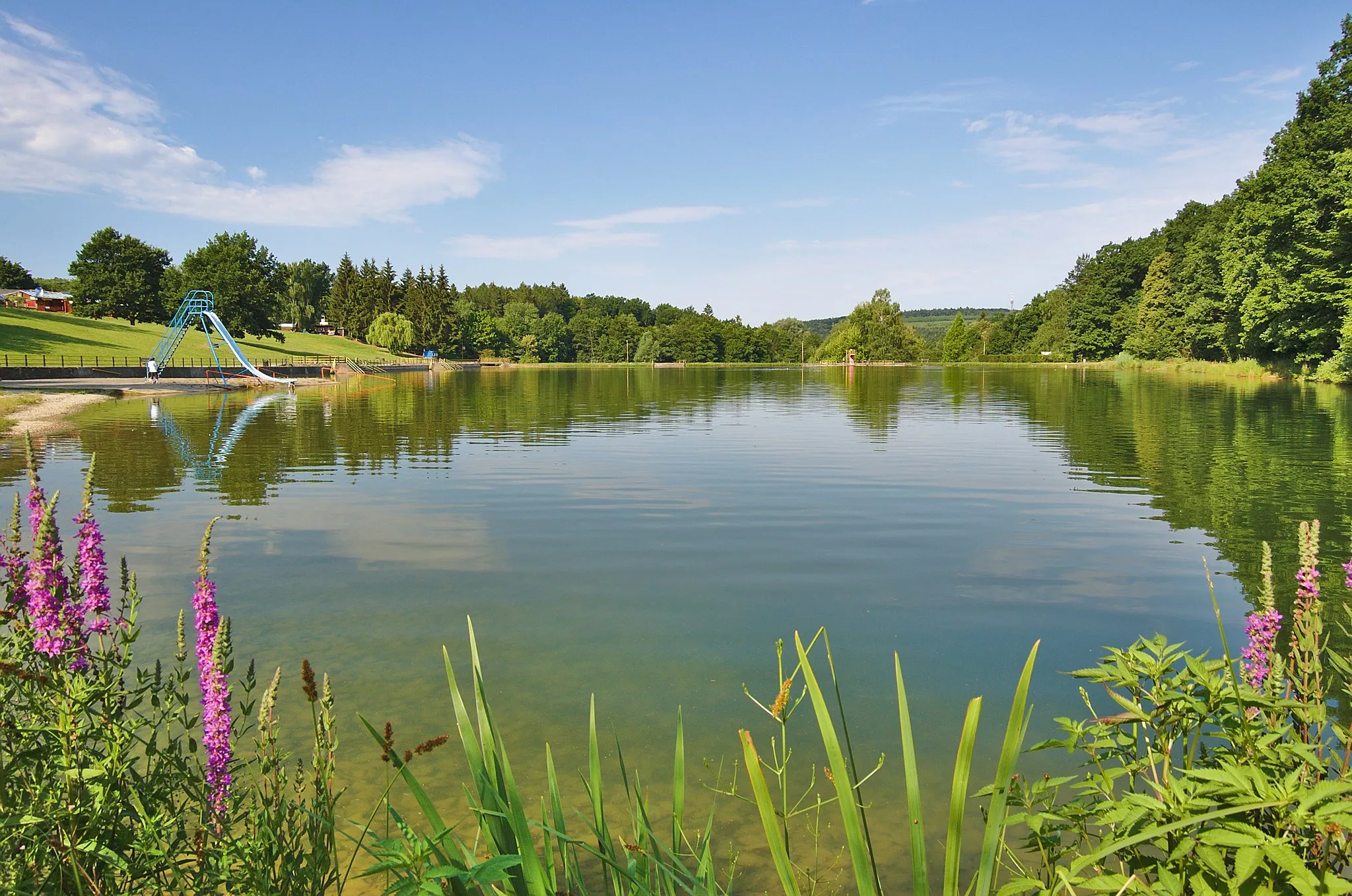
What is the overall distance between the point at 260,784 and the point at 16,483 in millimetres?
14486

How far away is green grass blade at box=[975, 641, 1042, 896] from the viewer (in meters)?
1.68

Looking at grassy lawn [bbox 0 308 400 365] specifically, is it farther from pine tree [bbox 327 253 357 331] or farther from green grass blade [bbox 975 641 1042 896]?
green grass blade [bbox 975 641 1042 896]

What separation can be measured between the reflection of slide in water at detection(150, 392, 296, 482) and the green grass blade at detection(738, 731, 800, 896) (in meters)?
18.1

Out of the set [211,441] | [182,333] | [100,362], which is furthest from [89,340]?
[211,441]

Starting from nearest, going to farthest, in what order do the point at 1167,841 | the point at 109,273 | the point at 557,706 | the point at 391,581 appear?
the point at 1167,841
the point at 557,706
the point at 391,581
the point at 109,273

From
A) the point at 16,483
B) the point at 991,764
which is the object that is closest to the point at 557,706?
the point at 991,764

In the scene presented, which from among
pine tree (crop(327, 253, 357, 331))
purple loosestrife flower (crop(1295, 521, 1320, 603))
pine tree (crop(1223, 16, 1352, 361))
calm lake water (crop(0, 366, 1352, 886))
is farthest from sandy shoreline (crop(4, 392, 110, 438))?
pine tree (crop(327, 253, 357, 331))

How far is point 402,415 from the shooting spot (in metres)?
34.0

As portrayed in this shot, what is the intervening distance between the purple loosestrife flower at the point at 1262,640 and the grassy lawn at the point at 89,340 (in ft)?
214

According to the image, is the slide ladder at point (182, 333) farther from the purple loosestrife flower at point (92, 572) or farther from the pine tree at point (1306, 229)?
the pine tree at point (1306, 229)

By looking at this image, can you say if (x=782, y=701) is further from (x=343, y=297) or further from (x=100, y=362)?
(x=343, y=297)

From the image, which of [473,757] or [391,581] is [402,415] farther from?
[473,757]

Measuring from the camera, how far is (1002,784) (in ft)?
5.74

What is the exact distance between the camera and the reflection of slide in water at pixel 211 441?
18.7 meters
